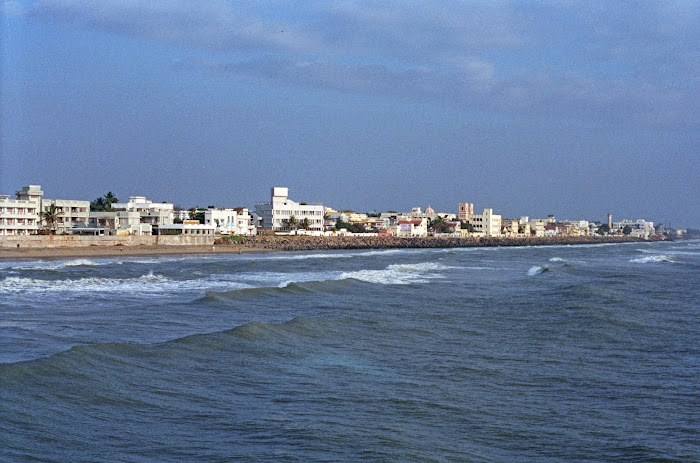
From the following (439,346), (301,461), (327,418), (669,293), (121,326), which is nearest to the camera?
(301,461)

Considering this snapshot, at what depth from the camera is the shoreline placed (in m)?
57.8

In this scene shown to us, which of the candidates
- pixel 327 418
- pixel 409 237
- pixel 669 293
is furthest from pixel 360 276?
pixel 409 237

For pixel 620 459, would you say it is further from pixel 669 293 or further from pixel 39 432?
pixel 669 293

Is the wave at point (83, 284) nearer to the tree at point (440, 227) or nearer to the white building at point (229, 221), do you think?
the white building at point (229, 221)

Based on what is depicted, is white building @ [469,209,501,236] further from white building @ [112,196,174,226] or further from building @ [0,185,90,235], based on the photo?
building @ [0,185,90,235]

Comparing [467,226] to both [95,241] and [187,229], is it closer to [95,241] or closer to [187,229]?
[187,229]

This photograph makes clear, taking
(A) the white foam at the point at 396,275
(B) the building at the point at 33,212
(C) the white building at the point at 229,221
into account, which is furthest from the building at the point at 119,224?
(A) the white foam at the point at 396,275

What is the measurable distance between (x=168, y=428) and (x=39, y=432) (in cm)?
155

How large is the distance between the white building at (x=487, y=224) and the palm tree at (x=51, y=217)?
88.4m

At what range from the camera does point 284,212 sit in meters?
104

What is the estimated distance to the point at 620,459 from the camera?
26.2 feet

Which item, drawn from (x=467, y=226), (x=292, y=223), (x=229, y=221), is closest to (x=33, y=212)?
(x=229, y=221)

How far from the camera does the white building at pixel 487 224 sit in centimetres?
14175

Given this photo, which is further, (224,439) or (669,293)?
(669,293)
